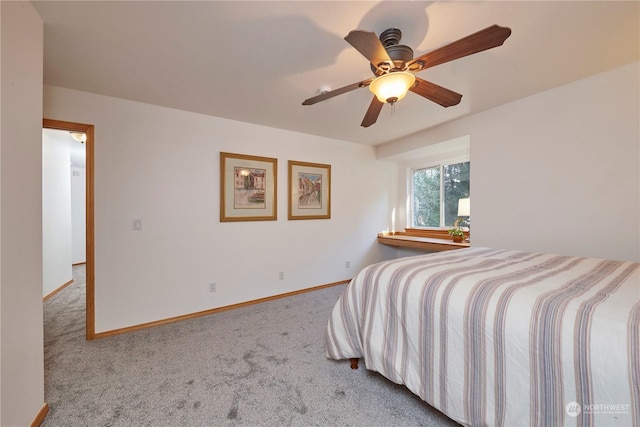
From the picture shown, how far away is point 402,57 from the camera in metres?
1.49

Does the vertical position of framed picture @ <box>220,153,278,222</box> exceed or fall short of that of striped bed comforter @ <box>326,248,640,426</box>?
it exceeds it

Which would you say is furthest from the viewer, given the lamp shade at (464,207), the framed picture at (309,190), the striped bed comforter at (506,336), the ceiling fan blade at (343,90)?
the framed picture at (309,190)

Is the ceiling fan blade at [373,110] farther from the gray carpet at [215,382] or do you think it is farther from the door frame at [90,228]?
the door frame at [90,228]

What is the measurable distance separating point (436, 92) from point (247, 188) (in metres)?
2.30

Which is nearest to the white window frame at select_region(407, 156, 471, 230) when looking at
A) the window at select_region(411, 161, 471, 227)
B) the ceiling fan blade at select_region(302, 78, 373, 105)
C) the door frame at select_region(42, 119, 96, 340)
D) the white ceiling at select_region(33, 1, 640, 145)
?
the window at select_region(411, 161, 471, 227)

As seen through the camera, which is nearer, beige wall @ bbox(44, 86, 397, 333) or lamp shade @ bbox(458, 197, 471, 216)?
beige wall @ bbox(44, 86, 397, 333)

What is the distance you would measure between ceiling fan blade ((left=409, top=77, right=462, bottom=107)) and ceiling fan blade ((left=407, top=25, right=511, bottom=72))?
0.17 metres

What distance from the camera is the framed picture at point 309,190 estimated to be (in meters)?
3.51

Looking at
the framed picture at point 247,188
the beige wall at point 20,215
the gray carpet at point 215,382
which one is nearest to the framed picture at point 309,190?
the framed picture at point 247,188

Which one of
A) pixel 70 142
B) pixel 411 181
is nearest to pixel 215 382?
pixel 411 181

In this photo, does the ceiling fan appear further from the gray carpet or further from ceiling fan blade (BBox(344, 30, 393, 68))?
the gray carpet

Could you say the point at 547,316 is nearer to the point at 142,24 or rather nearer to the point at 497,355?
the point at 497,355

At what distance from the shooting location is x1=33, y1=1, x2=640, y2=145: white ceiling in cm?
140

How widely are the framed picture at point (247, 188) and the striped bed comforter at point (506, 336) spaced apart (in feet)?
6.06
